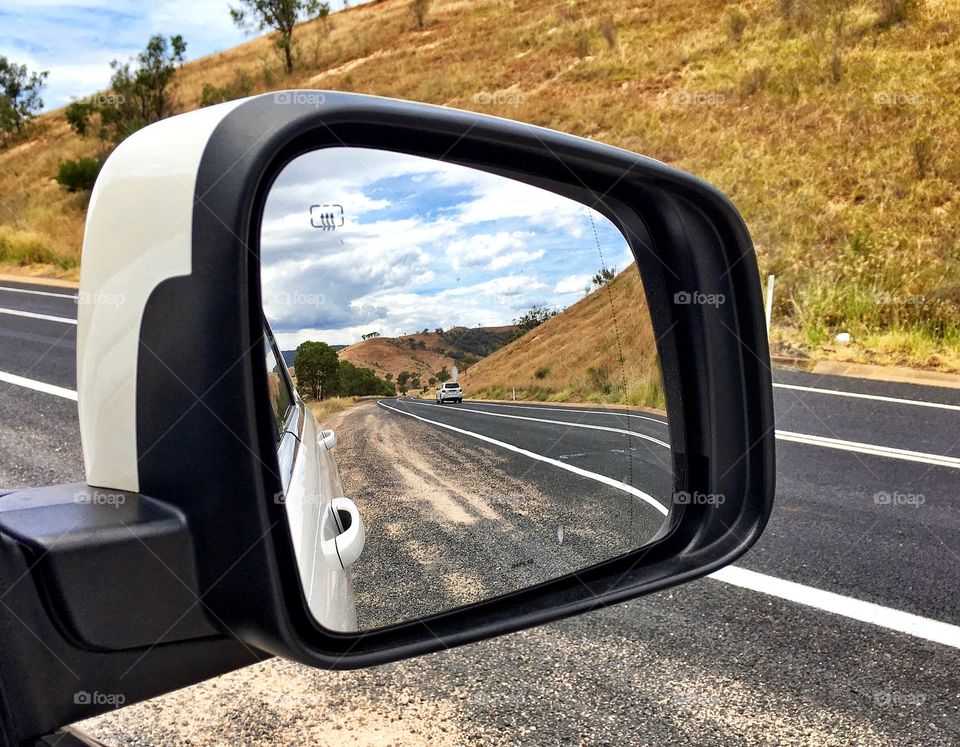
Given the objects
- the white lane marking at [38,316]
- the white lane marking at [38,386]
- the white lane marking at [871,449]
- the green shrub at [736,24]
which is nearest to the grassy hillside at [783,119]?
the green shrub at [736,24]

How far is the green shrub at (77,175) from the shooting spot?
28.7 m

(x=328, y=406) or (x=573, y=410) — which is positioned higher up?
(x=328, y=406)

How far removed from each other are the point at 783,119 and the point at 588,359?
22459 mm

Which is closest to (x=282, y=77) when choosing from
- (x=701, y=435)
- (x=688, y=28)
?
(x=688, y=28)

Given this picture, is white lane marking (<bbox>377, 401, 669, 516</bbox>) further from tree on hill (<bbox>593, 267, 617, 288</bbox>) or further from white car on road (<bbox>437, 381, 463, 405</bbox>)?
tree on hill (<bbox>593, 267, 617, 288</bbox>)

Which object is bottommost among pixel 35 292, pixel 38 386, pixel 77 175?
pixel 38 386

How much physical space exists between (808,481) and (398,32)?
43.9 metres

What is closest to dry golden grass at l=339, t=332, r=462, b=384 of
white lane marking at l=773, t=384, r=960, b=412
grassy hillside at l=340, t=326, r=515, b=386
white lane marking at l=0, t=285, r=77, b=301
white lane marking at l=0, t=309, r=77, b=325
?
grassy hillside at l=340, t=326, r=515, b=386

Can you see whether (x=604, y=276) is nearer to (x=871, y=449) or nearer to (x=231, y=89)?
(x=871, y=449)

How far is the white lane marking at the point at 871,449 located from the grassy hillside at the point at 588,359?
5.40 m

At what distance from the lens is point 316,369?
97cm

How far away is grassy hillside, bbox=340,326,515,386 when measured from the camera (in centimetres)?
98

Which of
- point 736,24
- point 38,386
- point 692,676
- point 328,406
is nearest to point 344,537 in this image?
point 328,406

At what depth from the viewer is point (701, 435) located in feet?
5.33
